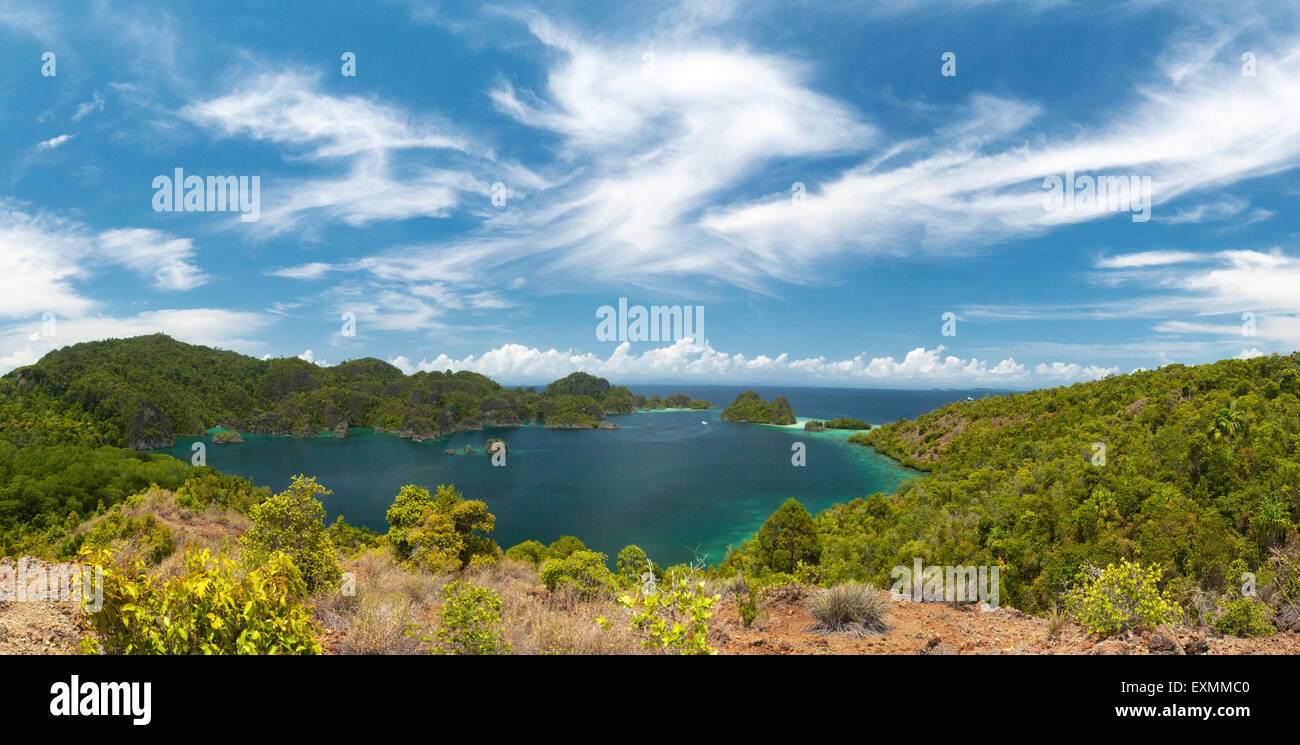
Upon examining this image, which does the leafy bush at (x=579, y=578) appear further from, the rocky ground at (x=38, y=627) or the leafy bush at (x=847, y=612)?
the rocky ground at (x=38, y=627)

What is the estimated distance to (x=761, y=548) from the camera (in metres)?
29.8

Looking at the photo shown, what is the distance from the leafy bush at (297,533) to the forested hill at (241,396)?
106813 mm

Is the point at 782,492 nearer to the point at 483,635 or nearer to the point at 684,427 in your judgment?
the point at 483,635

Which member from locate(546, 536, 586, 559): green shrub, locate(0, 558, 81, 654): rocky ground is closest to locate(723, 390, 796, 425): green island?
locate(546, 536, 586, 559): green shrub

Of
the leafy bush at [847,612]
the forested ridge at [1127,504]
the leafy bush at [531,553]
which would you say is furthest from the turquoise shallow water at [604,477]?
the leafy bush at [847,612]

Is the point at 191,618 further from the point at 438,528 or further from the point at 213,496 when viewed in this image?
the point at 213,496

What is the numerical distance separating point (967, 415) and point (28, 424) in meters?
138

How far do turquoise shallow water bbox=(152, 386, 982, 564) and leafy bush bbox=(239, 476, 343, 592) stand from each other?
104 ft

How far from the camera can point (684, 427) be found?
460ft

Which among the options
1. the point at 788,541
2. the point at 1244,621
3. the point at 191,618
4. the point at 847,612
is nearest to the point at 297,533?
the point at 191,618

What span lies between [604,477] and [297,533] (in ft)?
213

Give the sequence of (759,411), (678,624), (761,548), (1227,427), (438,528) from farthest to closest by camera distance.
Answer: (759,411), (761,548), (1227,427), (438,528), (678,624)

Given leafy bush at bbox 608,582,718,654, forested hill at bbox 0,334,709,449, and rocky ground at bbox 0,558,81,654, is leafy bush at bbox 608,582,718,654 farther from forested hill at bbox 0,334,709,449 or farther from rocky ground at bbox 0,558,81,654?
forested hill at bbox 0,334,709,449

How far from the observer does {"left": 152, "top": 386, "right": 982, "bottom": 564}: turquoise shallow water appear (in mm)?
49844
